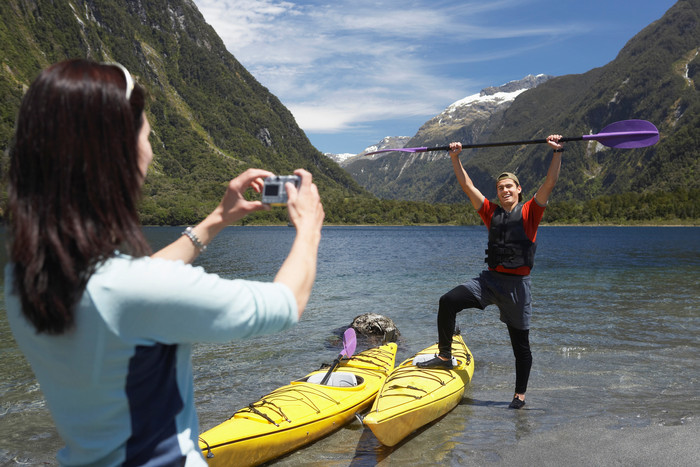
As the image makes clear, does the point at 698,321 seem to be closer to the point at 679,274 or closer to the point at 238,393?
the point at 238,393

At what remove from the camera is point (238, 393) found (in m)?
8.84

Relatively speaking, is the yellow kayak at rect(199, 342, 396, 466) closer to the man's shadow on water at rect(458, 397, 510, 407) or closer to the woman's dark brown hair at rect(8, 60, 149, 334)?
the man's shadow on water at rect(458, 397, 510, 407)

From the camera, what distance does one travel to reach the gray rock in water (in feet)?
42.5

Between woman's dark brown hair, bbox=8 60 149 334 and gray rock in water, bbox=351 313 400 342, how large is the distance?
11.9 meters

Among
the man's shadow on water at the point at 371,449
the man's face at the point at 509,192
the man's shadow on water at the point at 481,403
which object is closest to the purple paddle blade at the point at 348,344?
the man's shadow on water at the point at 371,449

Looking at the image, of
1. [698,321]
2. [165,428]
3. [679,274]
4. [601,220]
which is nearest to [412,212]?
[601,220]

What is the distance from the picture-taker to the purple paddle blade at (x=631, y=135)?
286 inches

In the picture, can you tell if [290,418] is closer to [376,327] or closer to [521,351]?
[521,351]

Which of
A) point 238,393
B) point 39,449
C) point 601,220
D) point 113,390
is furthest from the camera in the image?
point 601,220

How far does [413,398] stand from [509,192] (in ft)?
10.6

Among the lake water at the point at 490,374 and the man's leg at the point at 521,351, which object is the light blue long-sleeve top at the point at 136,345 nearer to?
the lake water at the point at 490,374

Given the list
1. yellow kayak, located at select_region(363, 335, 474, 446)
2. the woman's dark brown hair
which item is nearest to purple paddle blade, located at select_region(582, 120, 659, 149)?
yellow kayak, located at select_region(363, 335, 474, 446)

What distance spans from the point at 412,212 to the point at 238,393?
7082 inches

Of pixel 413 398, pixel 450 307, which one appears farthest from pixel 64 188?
pixel 450 307
